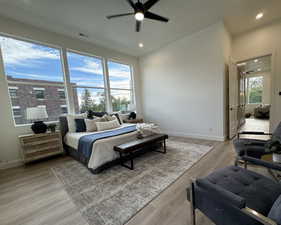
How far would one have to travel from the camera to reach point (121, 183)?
6.70 feet

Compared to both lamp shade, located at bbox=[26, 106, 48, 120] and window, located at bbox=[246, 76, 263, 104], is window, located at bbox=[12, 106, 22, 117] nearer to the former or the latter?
lamp shade, located at bbox=[26, 106, 48, 120]

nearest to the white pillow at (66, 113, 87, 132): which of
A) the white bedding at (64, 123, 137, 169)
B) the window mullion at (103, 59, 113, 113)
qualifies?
the white bedding at (64, 123, 137, 169)

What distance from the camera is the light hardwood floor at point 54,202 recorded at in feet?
4.64

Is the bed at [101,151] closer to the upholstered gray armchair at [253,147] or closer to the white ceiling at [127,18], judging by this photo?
the upholstered gray armchair at [253,147]

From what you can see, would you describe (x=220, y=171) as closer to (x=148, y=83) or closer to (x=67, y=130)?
(x=67, y=130)

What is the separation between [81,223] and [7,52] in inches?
149

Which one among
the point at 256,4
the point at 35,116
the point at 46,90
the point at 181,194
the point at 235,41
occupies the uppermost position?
the point at 256,4

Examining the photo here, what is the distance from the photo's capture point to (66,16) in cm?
293

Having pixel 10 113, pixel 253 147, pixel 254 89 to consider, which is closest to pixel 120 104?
pixel 10 113

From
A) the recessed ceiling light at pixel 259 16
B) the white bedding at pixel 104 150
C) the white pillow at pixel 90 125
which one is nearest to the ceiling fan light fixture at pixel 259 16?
the recessed ceiling light at pixel 259 16

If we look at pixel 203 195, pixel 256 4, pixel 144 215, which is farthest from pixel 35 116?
pixel 256 4

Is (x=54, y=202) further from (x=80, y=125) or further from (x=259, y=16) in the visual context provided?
(x=259, y=16)

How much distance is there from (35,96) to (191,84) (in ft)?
14.2

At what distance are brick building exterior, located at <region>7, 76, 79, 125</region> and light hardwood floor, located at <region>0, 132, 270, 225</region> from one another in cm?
139
